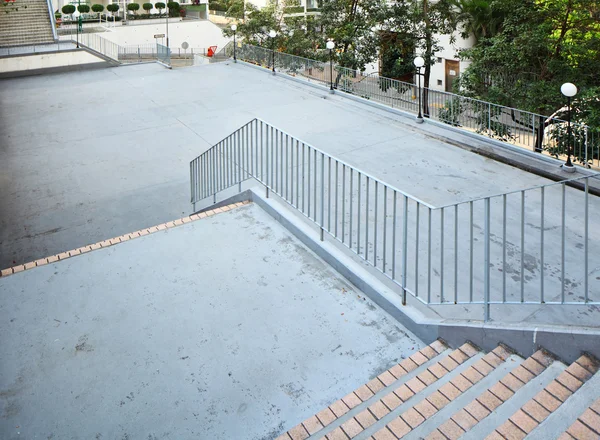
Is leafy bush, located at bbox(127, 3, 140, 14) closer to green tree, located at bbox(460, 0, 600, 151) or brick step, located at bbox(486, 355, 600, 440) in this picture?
green tree, located at bbox(460, 0, 600, 151)

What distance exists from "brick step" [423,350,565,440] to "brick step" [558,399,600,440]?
→ 0.40 meters

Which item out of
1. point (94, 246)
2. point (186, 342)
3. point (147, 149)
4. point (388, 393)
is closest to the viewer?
point (388, 393)

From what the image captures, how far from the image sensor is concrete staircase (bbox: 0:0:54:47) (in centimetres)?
2533

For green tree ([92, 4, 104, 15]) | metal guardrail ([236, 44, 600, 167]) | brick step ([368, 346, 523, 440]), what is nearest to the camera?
brick step ([368, 346, 523, 440])

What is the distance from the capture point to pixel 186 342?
4.61 meters

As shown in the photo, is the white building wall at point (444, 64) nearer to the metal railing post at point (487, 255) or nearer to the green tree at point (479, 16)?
the green tree at point (479, 16)

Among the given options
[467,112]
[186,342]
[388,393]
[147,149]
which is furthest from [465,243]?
[147,149]

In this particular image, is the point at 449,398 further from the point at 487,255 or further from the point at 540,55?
the point at 540,55

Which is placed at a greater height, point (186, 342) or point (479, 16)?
point (479, 16)

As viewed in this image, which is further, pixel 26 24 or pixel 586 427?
pixel 26 24

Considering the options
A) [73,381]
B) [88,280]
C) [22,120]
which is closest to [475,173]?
[88,280]


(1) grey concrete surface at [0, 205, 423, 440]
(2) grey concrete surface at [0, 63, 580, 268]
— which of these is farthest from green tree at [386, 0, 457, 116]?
(1) grey concrete surface at [0, 205, 423, 440]

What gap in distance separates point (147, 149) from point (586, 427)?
10925 mm

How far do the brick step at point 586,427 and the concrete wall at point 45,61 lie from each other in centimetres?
2239
